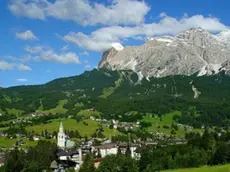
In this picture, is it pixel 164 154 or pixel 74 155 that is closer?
pixel 164 154

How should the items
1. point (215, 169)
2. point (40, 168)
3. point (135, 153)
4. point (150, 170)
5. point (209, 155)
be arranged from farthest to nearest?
point (135, 153)
point (40, 168)
point (209, 155)
point (150, 170)
point (215, 169)

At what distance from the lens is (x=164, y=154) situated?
128 m

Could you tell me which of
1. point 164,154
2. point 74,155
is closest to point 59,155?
point 74,155

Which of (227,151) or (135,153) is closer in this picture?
(227,151)

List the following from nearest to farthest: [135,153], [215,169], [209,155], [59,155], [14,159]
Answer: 1. [215,169]
2. [209,155]
3. [14,159]
4. [59,155]
5. [135,153]

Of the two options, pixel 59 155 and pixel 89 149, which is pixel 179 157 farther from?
pixel 89 149

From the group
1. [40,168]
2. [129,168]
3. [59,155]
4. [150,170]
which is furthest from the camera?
[59,155]

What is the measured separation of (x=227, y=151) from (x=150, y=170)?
1011 inches

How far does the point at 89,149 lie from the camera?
199 metres

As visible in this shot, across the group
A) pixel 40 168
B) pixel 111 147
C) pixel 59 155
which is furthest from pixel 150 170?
pixel 111 147

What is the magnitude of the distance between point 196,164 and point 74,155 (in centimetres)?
7545

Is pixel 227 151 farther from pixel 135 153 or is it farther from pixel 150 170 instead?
pixel 135 153

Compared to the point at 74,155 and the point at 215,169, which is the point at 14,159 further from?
the point at 215,169

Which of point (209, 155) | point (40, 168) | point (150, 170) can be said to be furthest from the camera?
point (40, 168)
